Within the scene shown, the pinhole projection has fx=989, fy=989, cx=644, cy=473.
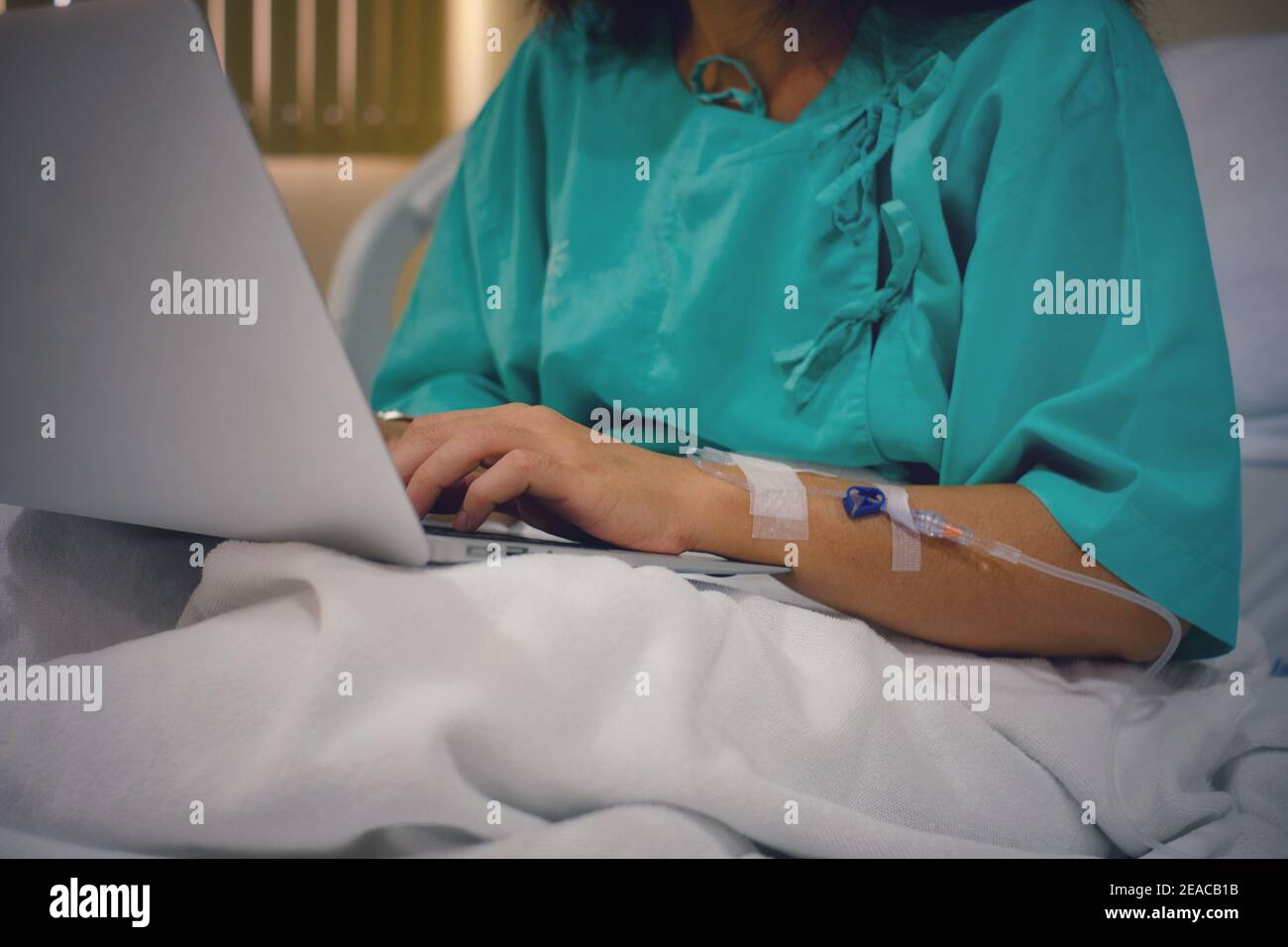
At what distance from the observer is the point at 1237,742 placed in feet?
1.90

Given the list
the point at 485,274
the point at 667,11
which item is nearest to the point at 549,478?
the point at 485,274

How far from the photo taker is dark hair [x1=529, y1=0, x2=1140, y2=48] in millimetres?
773

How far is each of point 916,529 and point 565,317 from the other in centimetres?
39

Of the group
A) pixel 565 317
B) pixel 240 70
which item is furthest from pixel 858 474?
pixel 240 70

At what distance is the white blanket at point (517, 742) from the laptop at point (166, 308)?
0.14 feet

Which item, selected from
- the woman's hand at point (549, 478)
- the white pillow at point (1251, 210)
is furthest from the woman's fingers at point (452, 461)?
the white pillow at point (1251, 210)

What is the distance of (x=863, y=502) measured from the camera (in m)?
0.58

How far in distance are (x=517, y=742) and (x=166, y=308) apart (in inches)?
9.3

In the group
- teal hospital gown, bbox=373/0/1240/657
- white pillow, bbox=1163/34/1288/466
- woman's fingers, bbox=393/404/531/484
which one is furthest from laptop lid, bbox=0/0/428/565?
white pillow, bbox=1163/34/1288/466

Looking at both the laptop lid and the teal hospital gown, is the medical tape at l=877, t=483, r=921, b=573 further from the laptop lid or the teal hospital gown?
the laptop lid

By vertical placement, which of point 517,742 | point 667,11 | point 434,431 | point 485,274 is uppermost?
point 667,11

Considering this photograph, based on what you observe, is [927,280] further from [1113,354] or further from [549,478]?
Result: [549,478]

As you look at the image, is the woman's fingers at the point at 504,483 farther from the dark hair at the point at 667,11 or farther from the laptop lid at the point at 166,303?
the dark hair at the point at 667,11

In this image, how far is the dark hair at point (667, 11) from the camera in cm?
77
